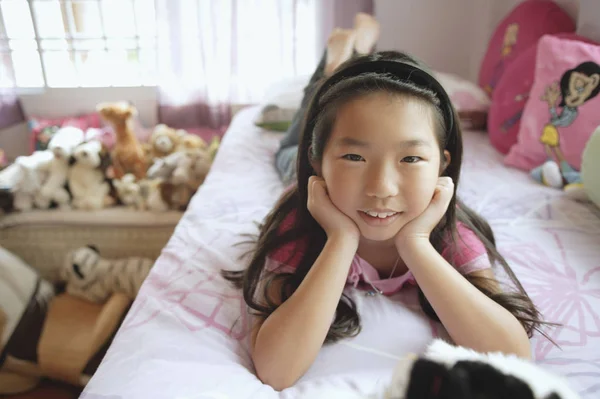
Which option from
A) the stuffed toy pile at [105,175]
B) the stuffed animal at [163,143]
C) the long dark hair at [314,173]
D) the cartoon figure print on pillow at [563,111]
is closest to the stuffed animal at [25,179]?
the stuffed toy pile at [105,175]

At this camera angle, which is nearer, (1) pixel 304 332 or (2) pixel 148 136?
(1) pixel 304 332

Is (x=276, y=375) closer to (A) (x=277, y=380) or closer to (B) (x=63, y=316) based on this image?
(A) (x=277, y=380)

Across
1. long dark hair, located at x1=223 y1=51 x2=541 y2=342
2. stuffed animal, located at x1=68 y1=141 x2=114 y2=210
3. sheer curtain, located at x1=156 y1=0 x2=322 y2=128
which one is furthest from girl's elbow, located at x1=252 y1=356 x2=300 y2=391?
sheer curtain, located at x1=156 y1=0 x2=322 y2=128

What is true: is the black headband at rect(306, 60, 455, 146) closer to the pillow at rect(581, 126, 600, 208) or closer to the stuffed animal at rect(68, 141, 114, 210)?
the pillow at rect(581, 126, 600, 208)

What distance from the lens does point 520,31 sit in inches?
74.9

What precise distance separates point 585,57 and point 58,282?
6.41 ft

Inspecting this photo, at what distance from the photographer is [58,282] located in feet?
6.18

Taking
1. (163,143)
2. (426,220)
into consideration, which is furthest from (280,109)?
(426,220)

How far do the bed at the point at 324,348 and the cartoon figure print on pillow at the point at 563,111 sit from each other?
5cm

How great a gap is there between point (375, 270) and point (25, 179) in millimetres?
1552

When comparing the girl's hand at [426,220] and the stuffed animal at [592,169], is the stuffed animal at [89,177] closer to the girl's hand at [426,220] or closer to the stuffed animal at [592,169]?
the girl's hand at [426,220]

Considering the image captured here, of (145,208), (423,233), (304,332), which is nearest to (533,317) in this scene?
(423,233)

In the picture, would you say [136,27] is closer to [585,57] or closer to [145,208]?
[145,208]

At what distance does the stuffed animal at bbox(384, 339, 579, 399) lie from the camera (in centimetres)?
39
